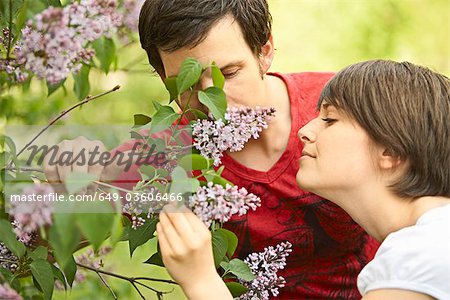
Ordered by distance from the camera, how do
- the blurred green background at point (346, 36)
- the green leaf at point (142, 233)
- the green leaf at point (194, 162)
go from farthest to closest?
the blurred green background at point (346, 36) → the green leaf at point (142, 233) → the green leaf at point (194, 162)

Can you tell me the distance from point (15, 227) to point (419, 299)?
637 millimetres

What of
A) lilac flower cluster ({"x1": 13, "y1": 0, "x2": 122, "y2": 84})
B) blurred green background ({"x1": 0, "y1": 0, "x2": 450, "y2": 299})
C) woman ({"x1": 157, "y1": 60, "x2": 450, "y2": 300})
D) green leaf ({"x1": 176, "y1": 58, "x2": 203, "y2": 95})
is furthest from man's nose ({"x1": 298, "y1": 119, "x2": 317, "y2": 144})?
blurred green background ({"x1": 0, "y1": 0, "x2": 450, "y2": 299})

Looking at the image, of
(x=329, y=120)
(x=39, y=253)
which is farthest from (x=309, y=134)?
(x=39, y=253)

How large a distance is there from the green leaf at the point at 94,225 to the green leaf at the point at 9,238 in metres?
0.32

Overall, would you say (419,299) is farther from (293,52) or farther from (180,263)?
(293,52)

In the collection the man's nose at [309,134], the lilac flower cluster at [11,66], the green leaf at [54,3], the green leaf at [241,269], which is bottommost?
the green leaf at [241,269]

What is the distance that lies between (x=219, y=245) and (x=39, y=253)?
29cm

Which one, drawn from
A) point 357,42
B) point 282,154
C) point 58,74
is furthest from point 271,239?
point 357,42

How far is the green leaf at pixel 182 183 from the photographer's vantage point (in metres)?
1.13

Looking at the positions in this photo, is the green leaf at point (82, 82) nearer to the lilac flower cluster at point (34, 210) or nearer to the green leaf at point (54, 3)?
the green leaf at point (54, 3)

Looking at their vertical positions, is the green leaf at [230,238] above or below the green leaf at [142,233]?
below

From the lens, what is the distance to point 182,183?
3.73ft

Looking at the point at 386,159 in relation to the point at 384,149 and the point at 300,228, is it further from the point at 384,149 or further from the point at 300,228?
the point at 300,228

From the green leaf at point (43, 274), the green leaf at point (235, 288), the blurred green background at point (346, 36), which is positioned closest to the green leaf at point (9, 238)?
the green leaf at point (43, 274)
